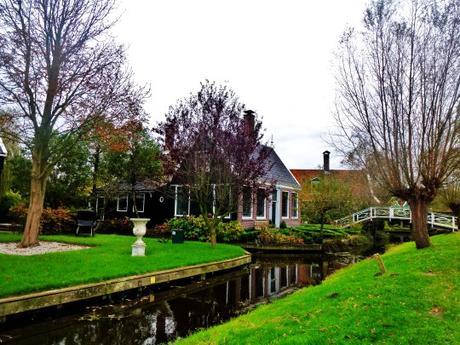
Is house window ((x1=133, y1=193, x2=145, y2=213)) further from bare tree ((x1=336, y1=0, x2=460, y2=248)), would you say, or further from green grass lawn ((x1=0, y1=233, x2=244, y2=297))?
bare tree ((x1=336, y1=0, x2=460, y2=248))

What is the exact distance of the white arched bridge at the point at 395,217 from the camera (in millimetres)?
28936

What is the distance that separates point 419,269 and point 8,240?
13.4m

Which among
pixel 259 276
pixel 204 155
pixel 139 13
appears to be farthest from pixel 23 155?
pixel 259 276

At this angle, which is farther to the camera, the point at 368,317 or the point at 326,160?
the point at 326,160

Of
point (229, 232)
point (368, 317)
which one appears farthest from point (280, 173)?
point (368, 317)

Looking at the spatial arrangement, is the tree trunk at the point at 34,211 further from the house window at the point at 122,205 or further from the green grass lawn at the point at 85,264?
the house window at the point at 122,205

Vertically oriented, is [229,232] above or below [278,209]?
below

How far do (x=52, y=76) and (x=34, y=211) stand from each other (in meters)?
4.46

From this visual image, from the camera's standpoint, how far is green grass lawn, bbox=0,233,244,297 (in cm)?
859

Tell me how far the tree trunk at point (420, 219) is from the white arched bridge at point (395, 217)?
17.7m

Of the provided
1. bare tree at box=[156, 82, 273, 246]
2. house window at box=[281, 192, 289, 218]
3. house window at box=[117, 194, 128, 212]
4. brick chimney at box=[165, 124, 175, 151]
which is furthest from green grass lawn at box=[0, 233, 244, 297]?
house window at box=[281, 192, 289, 218]

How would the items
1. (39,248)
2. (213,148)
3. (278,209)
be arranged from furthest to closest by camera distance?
(278,209)
(213,148)
(39,248)

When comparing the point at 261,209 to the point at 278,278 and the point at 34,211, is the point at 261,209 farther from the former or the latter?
the point at 34,211

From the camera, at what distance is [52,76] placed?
13133 millimetres
